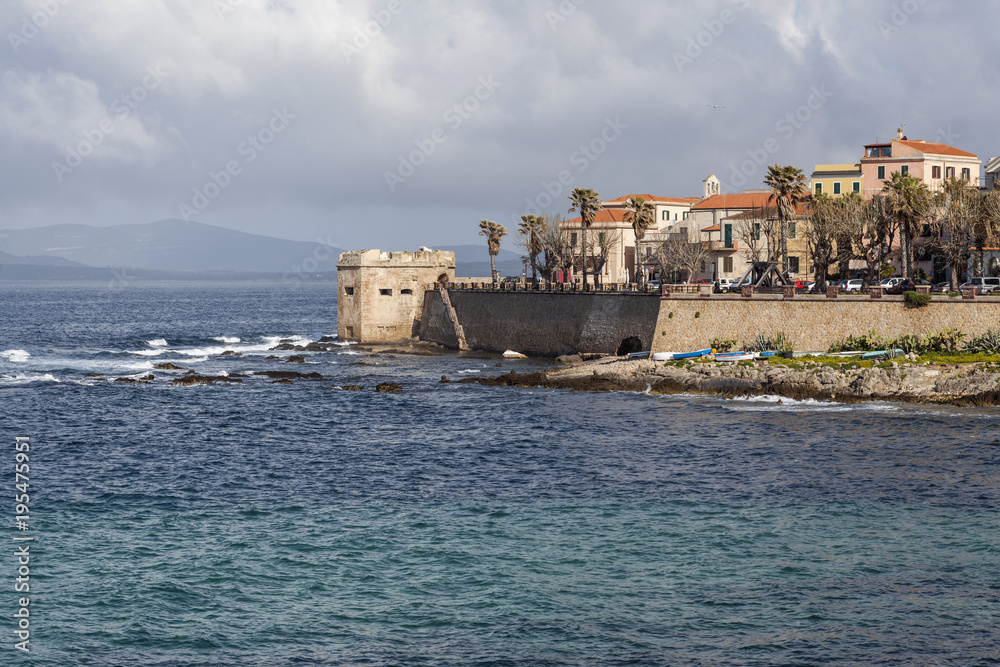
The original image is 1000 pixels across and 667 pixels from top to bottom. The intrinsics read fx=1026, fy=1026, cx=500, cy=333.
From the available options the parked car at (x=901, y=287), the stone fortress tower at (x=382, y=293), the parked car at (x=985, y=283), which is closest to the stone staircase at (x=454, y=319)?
the stone fortress tower at (x=382, y=293)

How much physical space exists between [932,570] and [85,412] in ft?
138

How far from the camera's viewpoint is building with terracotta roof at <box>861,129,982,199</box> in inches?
3487

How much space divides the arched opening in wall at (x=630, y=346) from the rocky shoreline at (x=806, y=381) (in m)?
5.11

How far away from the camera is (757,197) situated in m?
96.8

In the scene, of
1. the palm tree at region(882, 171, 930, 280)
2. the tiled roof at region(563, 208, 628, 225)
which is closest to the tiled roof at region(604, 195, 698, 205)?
the tiled roof at region(563, 208, 628, 225)

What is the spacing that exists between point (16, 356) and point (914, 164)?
76.7 m

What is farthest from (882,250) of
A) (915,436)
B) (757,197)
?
(915,436)

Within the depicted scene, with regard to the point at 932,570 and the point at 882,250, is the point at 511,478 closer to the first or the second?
the point at 932,570

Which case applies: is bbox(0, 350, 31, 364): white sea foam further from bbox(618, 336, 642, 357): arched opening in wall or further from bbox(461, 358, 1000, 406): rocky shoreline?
bbox(618, 336, 642, 357): arched opening in wall

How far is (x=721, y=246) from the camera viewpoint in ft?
300

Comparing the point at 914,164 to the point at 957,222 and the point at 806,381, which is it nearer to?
the point at 957,222

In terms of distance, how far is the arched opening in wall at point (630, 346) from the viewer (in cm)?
6512

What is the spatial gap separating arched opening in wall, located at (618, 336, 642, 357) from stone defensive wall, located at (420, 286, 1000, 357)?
247 millimetres

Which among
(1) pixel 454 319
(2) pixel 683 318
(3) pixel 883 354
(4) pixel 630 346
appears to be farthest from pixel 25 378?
(3) pixel 883 354
